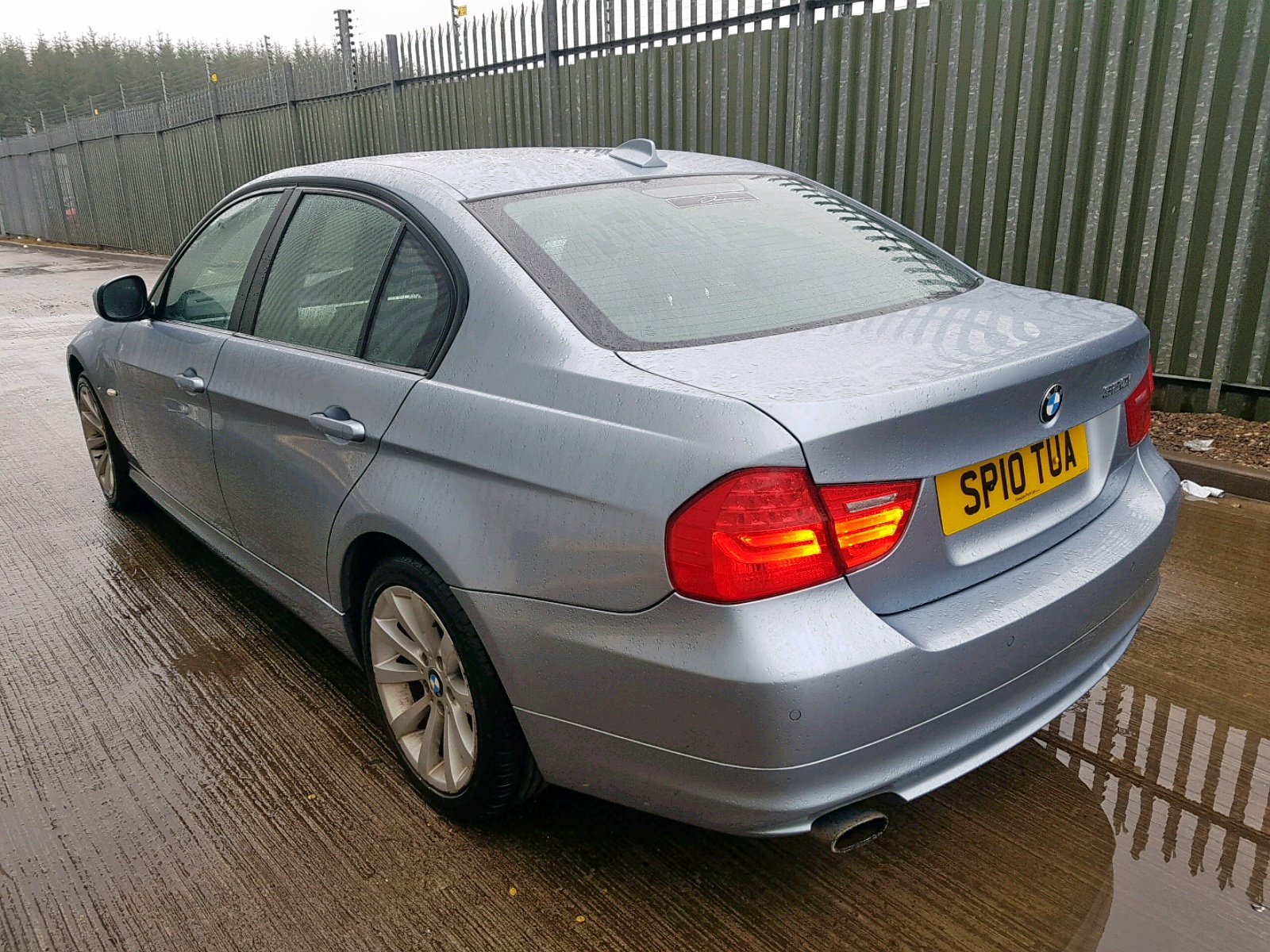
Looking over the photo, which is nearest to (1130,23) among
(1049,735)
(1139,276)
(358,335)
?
(1139,276)

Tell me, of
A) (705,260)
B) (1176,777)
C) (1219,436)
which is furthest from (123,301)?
(1219,436)

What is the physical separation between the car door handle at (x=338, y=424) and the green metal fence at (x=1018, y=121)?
4.75m

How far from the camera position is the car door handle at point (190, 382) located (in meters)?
3.41

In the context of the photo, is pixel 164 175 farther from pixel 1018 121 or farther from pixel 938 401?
pixel 938 401

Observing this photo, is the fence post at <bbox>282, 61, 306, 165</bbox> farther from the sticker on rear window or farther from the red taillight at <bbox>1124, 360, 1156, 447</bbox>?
the red taillight at <bbox>1124, 360, 1156, 447</bbox>

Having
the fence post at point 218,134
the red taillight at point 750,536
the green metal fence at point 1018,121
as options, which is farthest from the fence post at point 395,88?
the red taillight at point 750,536

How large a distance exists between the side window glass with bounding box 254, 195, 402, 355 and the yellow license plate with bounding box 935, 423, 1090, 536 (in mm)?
1579

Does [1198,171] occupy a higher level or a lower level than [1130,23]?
lower

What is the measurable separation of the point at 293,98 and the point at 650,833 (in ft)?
50.1

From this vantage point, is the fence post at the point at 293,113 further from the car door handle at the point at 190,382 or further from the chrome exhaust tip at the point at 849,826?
the chrome exhaust tip at the point at 849,826

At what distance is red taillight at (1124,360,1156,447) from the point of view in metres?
2.48

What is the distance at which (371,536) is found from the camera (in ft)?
8.43

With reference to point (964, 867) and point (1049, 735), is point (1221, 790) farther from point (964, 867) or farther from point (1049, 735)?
point (964, 867)

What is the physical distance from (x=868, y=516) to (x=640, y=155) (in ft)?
5.21
